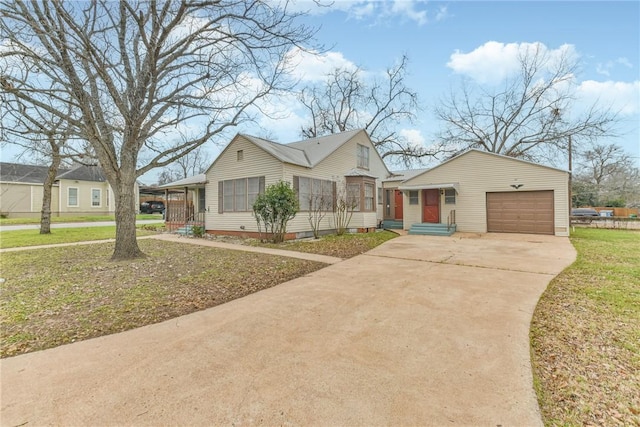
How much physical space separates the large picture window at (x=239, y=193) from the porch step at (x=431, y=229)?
26.5 ft

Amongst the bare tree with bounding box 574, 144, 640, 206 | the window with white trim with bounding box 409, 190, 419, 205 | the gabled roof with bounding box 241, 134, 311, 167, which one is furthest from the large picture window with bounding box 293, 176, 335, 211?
the bare tree with bounding box 574, 144, 640, 206

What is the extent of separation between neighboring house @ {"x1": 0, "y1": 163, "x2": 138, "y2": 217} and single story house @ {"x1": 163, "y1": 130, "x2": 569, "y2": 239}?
1748 centimetres

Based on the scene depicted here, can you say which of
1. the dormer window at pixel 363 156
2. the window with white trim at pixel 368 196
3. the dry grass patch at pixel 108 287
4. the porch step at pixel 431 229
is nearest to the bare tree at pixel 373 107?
the dormer window at pixel 363 156

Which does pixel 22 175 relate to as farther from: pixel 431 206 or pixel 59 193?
pixel 431 206

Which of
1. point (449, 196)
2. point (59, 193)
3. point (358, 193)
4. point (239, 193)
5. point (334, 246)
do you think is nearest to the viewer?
point (334, 246)

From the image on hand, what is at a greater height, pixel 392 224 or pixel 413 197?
pixel 413 197

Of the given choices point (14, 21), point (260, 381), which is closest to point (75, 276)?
point (14, 21)

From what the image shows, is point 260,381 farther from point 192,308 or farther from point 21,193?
point 21,193

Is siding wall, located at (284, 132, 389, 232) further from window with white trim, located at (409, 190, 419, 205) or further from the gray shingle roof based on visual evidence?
the gray shingle roof

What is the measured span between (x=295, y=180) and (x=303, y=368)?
33.9 ft

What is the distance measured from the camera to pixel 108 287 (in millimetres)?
5449

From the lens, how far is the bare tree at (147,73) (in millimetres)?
6574

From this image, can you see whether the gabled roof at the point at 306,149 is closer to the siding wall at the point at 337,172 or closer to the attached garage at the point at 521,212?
the siding wall at the point at 337,172

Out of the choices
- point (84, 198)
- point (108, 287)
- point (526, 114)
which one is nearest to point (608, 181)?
point (526, 114)
